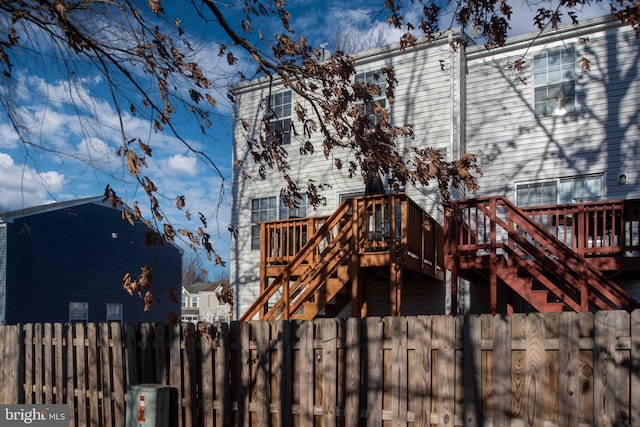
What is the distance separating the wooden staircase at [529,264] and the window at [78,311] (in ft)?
66.0

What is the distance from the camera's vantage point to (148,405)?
238 inches

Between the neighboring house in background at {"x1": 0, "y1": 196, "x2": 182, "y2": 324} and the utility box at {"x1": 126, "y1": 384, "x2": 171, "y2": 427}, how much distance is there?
52.3 feet

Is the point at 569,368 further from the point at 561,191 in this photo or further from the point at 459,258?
the point at 561,191

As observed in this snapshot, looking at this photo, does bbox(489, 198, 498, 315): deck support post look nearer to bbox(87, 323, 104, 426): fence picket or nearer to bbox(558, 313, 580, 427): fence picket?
bbox(558, 313, 580, 427): fence picket

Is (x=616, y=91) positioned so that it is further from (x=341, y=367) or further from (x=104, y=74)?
(x=104, y=74)

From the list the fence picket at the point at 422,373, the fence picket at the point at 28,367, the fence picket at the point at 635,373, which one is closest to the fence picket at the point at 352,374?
the fence picket at the point at 422,373

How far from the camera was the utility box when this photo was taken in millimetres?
6035

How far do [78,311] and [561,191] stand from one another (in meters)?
21.4

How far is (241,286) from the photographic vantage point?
15672 mm

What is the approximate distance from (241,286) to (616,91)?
9.84 metres

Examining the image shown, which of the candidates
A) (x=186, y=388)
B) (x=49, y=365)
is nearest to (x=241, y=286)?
(x=49, y=365)

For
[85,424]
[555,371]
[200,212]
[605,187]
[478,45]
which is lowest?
[85,424]

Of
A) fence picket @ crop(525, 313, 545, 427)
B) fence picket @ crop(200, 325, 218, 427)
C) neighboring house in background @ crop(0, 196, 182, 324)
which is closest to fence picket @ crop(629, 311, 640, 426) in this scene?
fence picket @ crop(525, 313, 545, 427)

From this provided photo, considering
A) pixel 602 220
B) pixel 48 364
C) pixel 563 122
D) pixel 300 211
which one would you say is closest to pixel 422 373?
pixel 48 364
